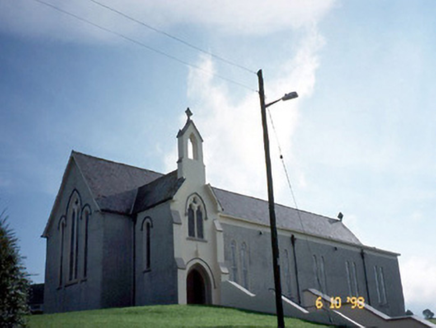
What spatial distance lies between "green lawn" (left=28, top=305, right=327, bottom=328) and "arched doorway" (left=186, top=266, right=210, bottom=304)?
4247 mm

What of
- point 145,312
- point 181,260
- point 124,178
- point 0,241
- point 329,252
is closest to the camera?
point 0,241

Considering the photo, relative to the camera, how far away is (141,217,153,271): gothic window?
2947 centimetres

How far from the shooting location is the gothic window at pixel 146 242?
2947 centimetres

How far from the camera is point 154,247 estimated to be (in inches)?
1151

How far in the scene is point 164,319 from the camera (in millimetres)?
20391

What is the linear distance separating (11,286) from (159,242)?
16.3 meters

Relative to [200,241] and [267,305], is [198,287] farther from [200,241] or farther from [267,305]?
[267,305]

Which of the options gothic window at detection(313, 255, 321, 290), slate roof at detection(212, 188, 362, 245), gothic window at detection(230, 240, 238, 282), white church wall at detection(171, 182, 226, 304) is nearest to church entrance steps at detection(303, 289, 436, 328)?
white church wall at detection(171, 182, 226, 304)

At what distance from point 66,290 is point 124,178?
308 inches

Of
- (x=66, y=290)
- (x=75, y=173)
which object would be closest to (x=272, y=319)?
(x=66, y=290)

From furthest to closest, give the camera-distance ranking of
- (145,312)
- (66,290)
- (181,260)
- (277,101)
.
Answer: (66,290) → (181,260) → (145,312) → (277,101)

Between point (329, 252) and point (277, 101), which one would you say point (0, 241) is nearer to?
point (277, 101)

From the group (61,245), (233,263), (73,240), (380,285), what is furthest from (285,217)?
(61,245)

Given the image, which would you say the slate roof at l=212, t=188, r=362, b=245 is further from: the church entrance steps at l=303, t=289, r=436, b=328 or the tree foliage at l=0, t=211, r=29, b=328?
the tree foliage at l=0, t=211, r=29, b=328
